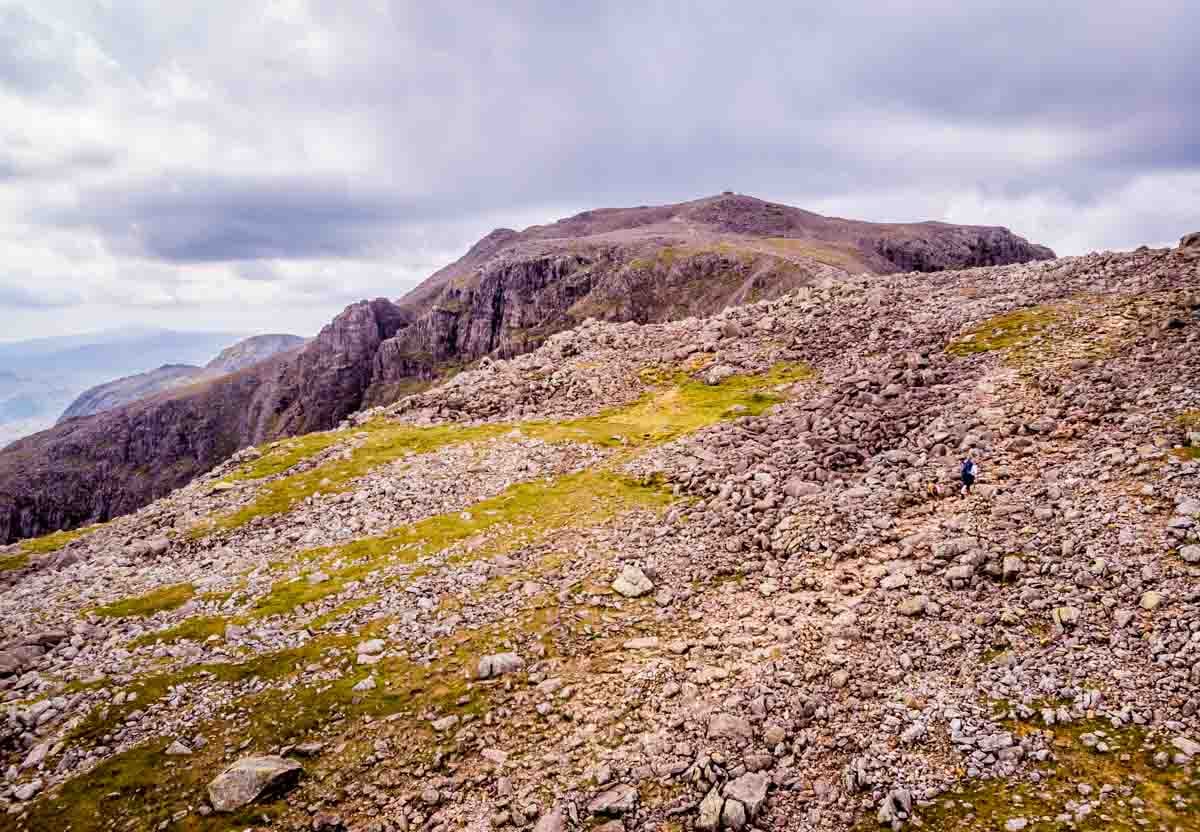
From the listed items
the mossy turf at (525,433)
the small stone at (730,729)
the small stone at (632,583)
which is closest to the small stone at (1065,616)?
the small stone at (730,729)

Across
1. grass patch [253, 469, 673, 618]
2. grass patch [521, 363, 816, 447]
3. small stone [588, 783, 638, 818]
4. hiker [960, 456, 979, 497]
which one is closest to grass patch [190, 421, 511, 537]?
grass patch [521, 363, 816, 447]

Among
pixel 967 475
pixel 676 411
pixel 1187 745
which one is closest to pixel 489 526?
pixel 676 411

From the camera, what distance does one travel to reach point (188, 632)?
25.0 m

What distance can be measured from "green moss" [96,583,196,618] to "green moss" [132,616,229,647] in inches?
98.1

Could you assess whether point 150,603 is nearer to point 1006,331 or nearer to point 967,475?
point 967,475

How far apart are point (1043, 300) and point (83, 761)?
173ft

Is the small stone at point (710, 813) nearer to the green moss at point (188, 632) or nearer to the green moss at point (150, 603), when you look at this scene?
the green moss at point (188, 632)

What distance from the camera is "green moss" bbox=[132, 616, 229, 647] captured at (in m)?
24.6

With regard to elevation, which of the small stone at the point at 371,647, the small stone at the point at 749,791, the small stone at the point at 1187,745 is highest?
the small stone at the point at 1187,745

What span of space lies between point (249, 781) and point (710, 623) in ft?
47.9

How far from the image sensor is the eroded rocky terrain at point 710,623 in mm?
13844

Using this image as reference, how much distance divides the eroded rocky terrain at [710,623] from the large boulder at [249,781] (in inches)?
3.1

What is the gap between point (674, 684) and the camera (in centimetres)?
1764

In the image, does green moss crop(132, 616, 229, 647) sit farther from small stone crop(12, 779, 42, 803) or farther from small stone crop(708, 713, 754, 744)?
small stone crop(708, 713, 754, 744)
